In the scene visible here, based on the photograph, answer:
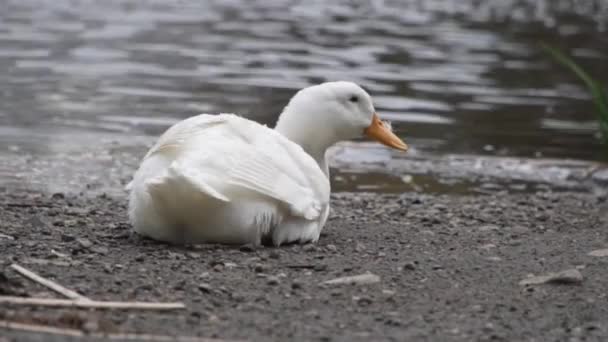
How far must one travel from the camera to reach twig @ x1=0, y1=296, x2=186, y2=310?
4.77 m

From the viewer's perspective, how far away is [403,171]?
11406 mm

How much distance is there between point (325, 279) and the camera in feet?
19.0

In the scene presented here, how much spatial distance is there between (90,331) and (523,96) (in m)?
12.0

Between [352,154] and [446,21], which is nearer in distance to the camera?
[352,154]

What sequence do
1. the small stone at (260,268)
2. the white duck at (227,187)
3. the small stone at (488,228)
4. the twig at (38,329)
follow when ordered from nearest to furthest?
the twig at (38,329), the small stone at (260,268), the white duck at (227,187), the small stone at (488,228)

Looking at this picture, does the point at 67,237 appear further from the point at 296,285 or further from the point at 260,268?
the point at 296,285

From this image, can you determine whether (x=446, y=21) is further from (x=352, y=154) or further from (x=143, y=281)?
(x=143, y=281)

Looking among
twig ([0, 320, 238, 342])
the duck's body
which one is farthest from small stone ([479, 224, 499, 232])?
twig ([0, 320, 238, 342])

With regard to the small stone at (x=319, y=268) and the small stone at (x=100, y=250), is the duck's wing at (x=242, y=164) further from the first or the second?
the small stone at (x=100, y=250)

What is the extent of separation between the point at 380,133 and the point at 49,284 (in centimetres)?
294

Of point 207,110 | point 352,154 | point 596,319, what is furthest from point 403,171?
point 596,319

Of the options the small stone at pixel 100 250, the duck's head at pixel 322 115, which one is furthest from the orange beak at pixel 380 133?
the small stone at pixel 100 250

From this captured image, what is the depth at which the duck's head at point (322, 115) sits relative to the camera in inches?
275

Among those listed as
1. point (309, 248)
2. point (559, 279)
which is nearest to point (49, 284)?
point (309, 248)
